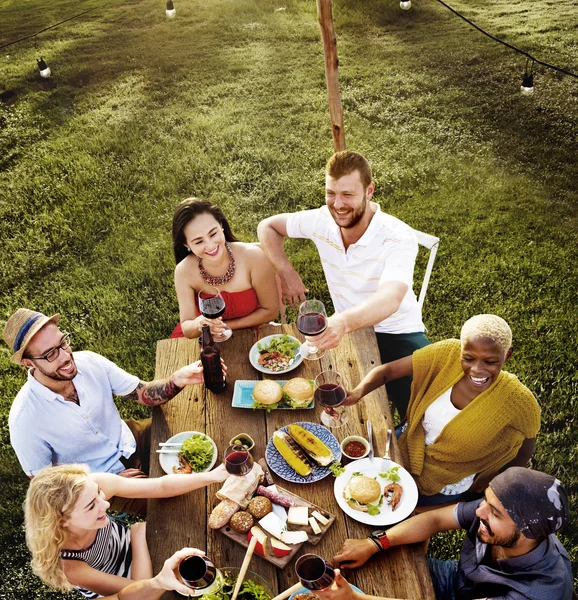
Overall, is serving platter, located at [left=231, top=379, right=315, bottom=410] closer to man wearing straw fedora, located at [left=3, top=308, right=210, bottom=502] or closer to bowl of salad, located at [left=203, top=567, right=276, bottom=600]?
man wearing straw fedora, located at [left=3, top=308, right=210, bottom=502]

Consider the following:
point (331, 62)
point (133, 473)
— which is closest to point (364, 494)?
point (133, 473)

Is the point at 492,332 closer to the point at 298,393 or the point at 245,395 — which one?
the point at 298,393

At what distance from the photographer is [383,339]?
386 cm

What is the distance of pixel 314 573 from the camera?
2.05 meters

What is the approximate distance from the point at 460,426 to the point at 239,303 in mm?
1673

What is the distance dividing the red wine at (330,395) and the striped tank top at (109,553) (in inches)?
44.0

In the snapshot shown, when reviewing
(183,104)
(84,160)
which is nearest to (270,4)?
(183,104)

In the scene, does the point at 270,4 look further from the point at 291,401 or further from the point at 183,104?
the point at 291,401

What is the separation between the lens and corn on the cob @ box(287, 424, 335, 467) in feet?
8.70

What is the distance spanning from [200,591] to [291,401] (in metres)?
1.01

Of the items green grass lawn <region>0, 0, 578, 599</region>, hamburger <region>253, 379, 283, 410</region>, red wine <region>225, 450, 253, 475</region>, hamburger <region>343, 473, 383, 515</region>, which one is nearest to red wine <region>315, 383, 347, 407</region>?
hamburger <region>253, 379, 283, 410</region>

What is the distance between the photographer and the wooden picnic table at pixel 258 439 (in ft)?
7.52

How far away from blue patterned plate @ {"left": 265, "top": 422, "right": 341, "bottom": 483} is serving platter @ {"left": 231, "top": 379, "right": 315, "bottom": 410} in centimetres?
15

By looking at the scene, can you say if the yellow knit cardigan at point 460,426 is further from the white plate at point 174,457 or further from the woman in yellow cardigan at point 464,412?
the white plate at point 174,457
